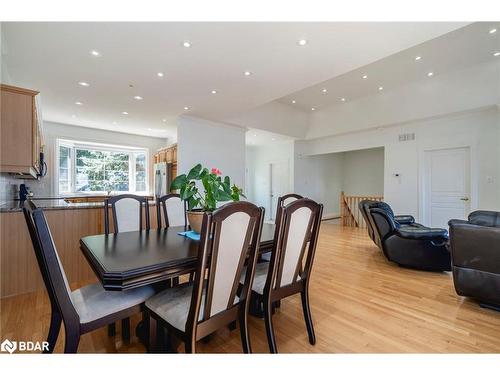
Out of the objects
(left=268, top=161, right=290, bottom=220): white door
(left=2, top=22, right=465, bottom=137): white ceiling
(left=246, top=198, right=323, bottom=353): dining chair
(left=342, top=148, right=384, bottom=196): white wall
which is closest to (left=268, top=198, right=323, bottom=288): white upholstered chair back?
(left=246, top=198, right=323, bottom=353): dining chair

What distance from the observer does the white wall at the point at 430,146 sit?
483cm

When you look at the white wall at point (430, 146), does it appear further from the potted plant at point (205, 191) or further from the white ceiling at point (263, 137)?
the potted plant at point (205, 191)

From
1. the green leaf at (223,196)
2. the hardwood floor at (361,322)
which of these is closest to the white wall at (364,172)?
the hardwood floor at (361,322)

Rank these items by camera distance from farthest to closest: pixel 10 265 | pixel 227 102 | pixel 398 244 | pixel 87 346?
pixel 227 102, pixel 398 244, pixel 10 265, pixel 87 346

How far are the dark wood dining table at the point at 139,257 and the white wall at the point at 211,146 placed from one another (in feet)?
10.9

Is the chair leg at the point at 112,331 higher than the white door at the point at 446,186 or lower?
lower

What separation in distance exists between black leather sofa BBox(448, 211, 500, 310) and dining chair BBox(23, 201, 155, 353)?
2.76 metres

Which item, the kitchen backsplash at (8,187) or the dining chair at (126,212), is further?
the kitchen backsplash at (8,187)
